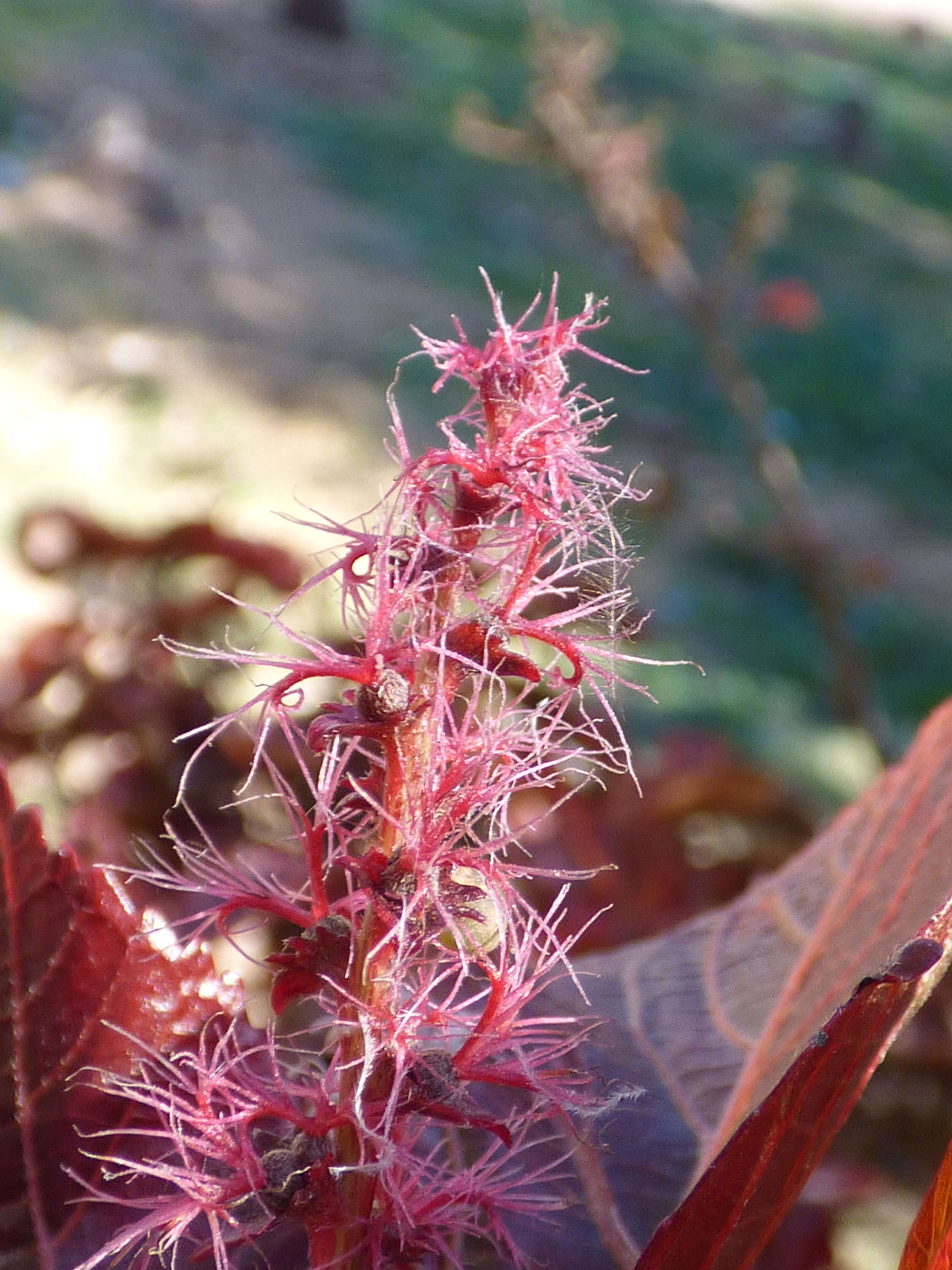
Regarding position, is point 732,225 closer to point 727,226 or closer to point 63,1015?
point 727,226

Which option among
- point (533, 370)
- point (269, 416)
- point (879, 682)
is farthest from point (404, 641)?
point (269, 416)

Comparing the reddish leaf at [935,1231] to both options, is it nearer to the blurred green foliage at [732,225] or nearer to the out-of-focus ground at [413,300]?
the out-of-focus ground at [413,300]

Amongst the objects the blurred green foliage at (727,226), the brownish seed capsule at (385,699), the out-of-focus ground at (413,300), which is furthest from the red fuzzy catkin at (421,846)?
the blurred green foliage at (727,226)

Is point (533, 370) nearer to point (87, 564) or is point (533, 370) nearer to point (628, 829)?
A: point (628, 829)

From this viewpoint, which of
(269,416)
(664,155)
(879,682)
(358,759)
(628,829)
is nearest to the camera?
(358,759)

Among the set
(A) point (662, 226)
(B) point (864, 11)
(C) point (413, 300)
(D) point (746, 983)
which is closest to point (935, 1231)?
(D) point (746, 983)

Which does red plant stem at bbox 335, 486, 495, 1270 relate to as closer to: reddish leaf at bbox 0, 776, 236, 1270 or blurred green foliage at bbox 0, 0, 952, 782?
reddish leaf at bbox 0, 776, 236, 1270
